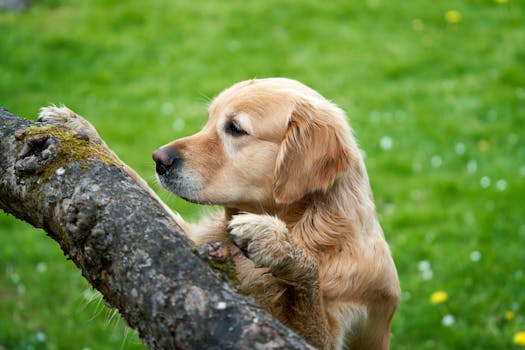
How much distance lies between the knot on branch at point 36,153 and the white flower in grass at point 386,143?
5332mm

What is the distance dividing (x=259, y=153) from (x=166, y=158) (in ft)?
1.42

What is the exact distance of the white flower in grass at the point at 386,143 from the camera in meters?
7.31

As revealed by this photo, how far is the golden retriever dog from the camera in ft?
9.92

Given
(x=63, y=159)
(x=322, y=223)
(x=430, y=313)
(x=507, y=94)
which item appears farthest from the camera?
(x=507, y=94)

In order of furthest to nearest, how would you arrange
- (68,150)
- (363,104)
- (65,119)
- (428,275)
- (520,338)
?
(363,104) < (428,275) < (520,338) < (65,119) < (68,150)

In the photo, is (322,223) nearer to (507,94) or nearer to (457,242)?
(457,242)

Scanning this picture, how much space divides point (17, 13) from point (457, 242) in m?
7.52

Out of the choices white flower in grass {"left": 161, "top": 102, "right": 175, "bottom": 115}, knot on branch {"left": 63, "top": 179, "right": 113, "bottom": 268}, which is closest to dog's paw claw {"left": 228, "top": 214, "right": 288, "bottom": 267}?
knot on branch {"left": 63, "top": 179, "right": 113, "bottom": 268}

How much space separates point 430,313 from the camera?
5234 millimetres

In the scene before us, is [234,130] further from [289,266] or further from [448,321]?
[448,321]

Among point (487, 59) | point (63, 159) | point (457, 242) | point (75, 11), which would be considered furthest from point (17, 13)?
point (63, 159)

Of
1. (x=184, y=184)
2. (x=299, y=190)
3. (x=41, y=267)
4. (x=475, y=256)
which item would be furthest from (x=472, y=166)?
(x=184, y=184)

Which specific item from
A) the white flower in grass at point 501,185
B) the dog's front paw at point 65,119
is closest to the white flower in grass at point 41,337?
the dog's front paw at point 65,119

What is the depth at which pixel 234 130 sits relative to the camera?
3.32 meters
